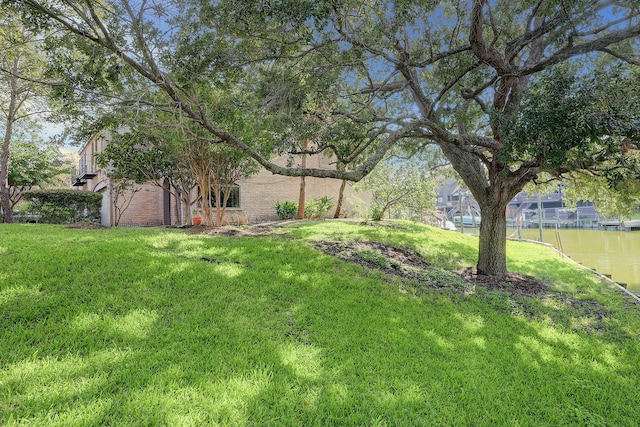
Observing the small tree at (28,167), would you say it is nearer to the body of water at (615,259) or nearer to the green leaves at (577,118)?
the green leaves at (577,118)

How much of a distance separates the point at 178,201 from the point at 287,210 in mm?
5352

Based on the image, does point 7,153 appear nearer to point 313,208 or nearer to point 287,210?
point 287,210

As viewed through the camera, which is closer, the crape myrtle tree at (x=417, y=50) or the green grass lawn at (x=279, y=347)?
the green grass lawn at (x=279, y=347)

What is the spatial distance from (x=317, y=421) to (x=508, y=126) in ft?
18.1

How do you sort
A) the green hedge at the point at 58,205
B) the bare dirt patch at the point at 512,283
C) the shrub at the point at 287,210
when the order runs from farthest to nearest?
the shrub at the point at 287,210 < the green hedge at the point at 58,205 < the bare dirt patch at the point at 512,283

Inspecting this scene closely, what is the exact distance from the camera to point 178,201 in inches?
593

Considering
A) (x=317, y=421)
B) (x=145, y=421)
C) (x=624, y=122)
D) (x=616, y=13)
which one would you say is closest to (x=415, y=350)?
(x=317, y=421)

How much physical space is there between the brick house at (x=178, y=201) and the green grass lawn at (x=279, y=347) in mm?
8470

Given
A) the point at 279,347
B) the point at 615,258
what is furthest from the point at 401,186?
the point at 279,347

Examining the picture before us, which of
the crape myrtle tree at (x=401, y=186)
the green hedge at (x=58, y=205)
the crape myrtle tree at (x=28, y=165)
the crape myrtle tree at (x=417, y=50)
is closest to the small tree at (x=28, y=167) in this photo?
the crape myrtle tree at (x=28, y=165)

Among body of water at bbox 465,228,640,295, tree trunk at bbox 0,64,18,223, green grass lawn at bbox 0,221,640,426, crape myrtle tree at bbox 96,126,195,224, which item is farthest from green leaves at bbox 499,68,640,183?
tree trunk at bbox 0,64,18,223

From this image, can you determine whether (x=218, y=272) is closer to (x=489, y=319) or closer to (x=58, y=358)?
(x=58, y=358)

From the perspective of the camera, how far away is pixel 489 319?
4.84m

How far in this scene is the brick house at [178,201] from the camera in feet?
48.6
